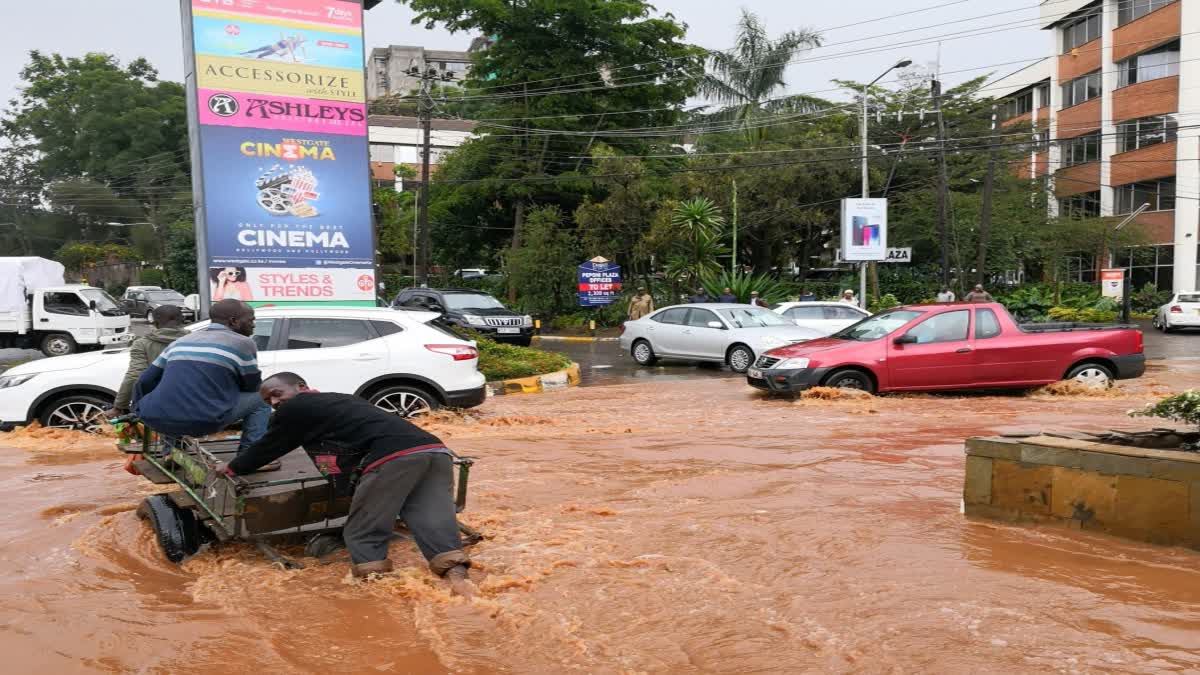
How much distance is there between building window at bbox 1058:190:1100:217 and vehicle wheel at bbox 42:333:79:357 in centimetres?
3677

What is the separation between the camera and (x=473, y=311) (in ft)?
71.8

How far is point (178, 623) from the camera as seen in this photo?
14.9 feet

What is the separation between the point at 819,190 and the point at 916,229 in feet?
15.3

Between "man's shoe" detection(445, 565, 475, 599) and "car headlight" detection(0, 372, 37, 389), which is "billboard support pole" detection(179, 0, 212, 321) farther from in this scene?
"man's shoe" detection(445, 565, 475, 599)

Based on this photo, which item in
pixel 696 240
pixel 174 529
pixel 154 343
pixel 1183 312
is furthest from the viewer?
pixel 696 240

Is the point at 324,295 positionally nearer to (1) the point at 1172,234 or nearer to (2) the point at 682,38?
(2) the point at 682,38

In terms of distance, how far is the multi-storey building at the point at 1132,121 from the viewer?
114 feet

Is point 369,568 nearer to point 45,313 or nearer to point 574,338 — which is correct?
point 45,313

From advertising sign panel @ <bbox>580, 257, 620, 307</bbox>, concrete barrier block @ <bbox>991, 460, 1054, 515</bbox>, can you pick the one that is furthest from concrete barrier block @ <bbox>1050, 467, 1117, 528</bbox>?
advertising sign panel @ <bbox>580, 257, 620, 307</bbox>

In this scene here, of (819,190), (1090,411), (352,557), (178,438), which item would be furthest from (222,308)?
(819,190)

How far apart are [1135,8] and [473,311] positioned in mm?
31620

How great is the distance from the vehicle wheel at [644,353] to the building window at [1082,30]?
3173cm

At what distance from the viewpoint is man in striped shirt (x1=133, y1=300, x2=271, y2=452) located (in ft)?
17.8

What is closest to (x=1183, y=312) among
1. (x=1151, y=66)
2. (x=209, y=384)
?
(x=1151, y=66)
